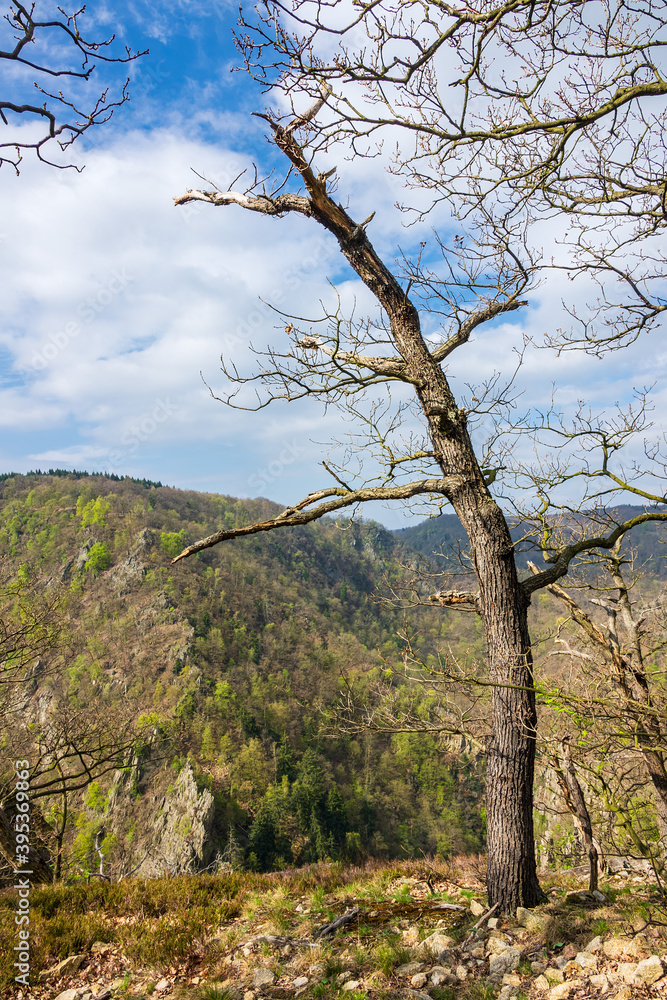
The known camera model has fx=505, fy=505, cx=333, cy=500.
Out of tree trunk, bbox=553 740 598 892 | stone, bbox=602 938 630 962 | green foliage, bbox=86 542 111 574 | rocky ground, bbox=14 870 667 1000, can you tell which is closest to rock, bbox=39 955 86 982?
rocky ground, bbox=14 870 667 1000

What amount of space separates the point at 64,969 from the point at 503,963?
2728 mm

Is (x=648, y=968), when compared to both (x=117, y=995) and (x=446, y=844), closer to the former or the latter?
(x=117, y=995)

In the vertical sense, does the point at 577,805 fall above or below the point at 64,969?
above

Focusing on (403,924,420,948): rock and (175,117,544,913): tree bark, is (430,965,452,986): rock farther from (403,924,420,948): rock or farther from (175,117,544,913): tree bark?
(175,117,544,913): tree bark

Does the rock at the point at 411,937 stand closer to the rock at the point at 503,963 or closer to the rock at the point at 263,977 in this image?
the rock at the point at 503,963

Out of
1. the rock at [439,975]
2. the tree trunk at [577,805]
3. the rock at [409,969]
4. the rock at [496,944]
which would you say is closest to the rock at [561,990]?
the rock at [496,944]

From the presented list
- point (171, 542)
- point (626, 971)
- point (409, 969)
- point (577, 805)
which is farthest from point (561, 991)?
point (171, 542)

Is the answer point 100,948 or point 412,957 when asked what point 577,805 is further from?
point 100,948

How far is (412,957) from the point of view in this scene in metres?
2.90

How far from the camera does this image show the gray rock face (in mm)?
41344

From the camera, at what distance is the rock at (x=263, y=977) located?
9.34 feet

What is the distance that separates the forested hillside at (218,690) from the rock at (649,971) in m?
25.3

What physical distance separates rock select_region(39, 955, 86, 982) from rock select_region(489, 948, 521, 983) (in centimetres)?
261

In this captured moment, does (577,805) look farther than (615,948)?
Yes
